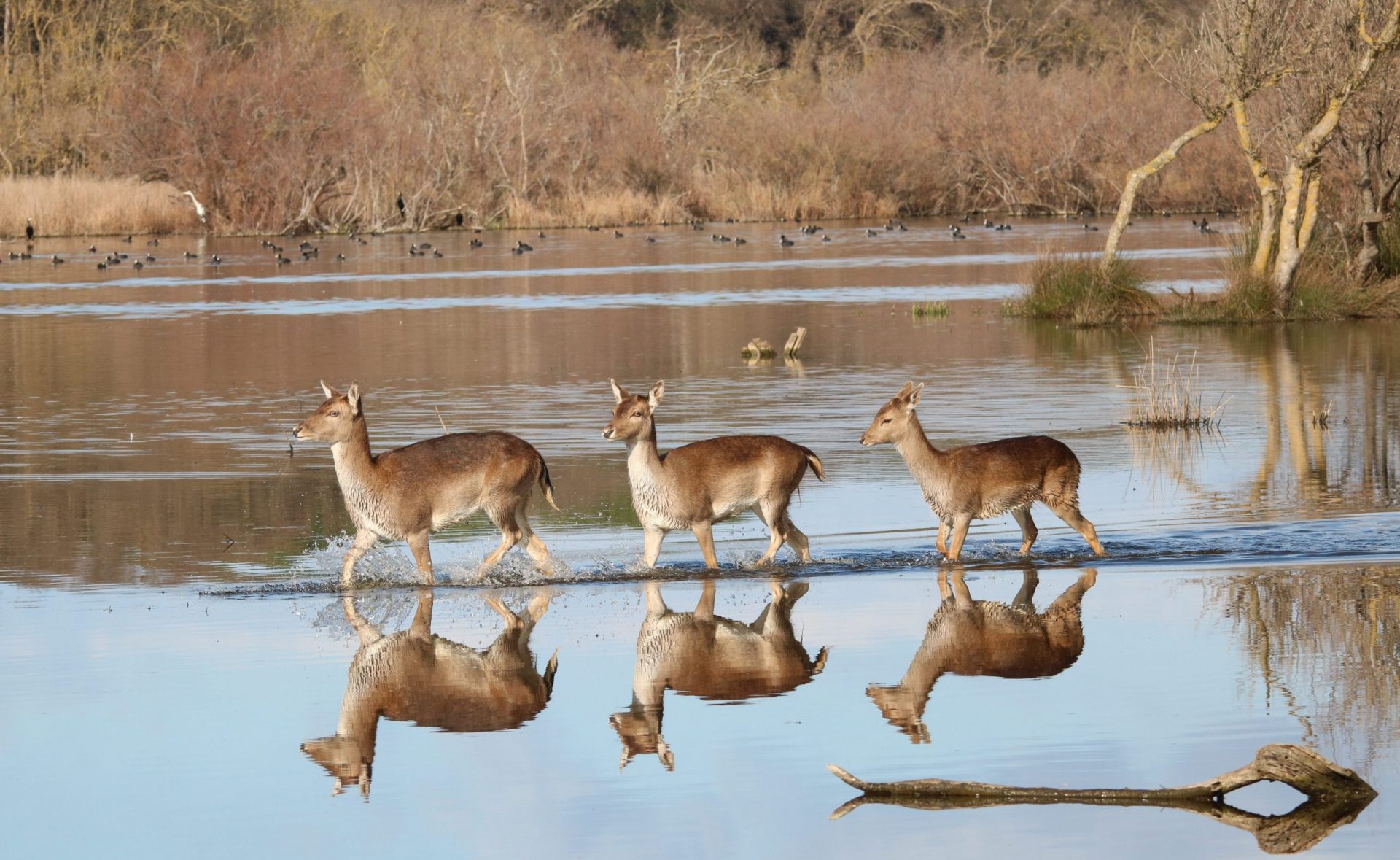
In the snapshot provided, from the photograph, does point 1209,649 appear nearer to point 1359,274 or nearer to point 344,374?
point 344,374

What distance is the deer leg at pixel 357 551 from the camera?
12.6 metres

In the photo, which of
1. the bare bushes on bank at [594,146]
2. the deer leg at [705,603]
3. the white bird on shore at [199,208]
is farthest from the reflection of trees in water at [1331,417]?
the white bird on shore at [199,208]

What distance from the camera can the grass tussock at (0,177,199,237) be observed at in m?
60.1

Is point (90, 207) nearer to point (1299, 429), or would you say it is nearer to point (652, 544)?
point (1299, 429)

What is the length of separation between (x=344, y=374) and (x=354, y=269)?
20.9m

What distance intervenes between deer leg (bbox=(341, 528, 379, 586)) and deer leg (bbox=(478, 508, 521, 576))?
0.69 m

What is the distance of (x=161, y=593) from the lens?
12.6 meters

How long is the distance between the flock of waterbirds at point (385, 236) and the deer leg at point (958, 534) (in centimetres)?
3590

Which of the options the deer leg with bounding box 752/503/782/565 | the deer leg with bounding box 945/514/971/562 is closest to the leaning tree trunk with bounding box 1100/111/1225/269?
the deer leg with bounding box 945/514/971/562

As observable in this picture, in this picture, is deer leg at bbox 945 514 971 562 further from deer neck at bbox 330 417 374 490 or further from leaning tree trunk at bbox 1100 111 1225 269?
leaning tree trunk at bbox 1100 111 1225 269

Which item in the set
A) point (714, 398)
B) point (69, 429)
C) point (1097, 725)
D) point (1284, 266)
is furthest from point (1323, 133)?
point (1097, 725)

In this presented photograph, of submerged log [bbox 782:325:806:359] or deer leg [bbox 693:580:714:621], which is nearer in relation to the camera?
deer leg [bbox 693:580:714:621]

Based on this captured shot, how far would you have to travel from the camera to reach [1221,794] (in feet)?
25.5

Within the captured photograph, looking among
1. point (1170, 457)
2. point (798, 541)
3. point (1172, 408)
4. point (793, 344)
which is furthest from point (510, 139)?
point (798, 541)
